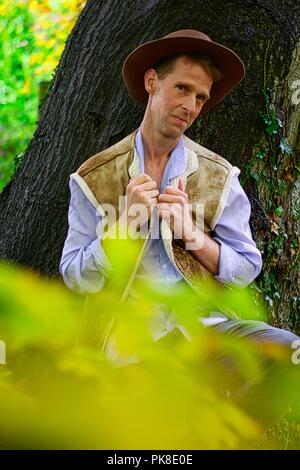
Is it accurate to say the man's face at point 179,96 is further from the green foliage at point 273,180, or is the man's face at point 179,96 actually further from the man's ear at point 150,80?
the green foliage at point 273,180

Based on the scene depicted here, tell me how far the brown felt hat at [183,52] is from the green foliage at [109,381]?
1.40 meters

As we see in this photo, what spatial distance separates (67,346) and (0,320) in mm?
169

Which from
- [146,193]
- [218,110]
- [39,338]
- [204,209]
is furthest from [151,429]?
[218,110]

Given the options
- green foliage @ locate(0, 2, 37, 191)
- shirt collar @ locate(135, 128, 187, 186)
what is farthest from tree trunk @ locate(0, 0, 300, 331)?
green foliage @ locate(0, 2, 37, 191)

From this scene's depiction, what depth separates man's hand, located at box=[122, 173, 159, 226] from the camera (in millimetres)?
2736

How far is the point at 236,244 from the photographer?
301 cm

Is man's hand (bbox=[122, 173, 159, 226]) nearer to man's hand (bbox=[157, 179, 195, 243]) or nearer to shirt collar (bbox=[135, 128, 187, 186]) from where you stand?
man's hand (bbox=[157, 179, 195, 243])

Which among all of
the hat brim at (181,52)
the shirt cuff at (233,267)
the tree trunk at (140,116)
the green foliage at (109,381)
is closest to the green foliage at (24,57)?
the tree trunk at (140,116)

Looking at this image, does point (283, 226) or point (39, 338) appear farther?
point (283, 226)

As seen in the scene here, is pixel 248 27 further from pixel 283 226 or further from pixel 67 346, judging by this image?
pixel 67 346

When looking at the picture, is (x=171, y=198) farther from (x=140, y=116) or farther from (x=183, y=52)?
(x=140, y=116)

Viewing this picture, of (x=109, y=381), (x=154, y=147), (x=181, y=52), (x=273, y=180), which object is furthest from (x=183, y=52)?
(x=109, y=381)

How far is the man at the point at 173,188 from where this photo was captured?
2.81 metres

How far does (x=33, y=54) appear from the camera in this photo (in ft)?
32.8
